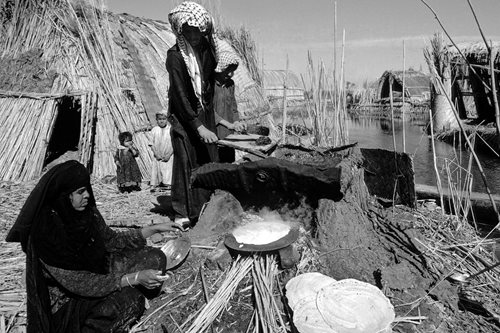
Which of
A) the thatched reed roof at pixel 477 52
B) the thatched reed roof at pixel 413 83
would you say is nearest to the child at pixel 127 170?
the thatched reed roof at pixel 477 52

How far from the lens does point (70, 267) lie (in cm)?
221

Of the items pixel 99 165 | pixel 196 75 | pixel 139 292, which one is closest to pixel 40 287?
pixel 139 292

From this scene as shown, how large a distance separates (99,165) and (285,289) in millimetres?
5095

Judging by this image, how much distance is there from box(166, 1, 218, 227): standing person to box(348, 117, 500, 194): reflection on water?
1.97 m

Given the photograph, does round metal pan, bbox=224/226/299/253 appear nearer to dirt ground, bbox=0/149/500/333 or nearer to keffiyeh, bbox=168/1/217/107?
dirt ground, bbox=0/149/500/333

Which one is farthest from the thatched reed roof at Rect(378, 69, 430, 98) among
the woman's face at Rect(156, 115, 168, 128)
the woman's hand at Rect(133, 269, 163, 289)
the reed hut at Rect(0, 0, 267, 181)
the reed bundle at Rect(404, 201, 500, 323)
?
the woman's hand at Rect(133, 269, 163, 289)

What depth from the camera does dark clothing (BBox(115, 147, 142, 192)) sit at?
5781 millimetres

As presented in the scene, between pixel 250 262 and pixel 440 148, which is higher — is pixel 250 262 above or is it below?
above

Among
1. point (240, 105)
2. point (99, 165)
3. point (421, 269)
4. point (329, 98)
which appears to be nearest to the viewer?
point (421, 269)

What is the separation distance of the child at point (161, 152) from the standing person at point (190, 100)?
2.40 metres

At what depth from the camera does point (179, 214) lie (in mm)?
3678

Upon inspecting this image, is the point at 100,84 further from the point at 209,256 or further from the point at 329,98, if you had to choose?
the point at 209,256

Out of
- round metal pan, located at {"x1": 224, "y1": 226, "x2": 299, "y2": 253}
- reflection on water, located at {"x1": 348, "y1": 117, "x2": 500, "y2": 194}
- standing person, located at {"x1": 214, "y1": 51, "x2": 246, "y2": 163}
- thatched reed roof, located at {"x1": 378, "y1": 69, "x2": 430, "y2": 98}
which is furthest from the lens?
thatched reed roof, located at {"x1": 378, "y1": 69, "x2": 430, "y2": 98}

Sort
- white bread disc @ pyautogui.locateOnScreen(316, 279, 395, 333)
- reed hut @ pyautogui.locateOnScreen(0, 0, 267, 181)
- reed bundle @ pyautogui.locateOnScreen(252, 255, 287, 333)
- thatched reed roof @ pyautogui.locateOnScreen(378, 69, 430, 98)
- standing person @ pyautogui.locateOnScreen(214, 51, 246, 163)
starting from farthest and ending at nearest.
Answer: thatched reed roof @ pyautogui.locateOnScreen(378, 69, 430, 98)
reed hut @ pyautogui.locateOnScreen(0, 0, 267, 181)
standing person @ pyautogui.locateOnScreen(214, 51, 246, 163)
reed bundle @ pyautogui.locateOnScreen(252, 255, 287, 333)
white bread disc @ pyautogui.locateOnScreen(316, 279, 395, 333)
